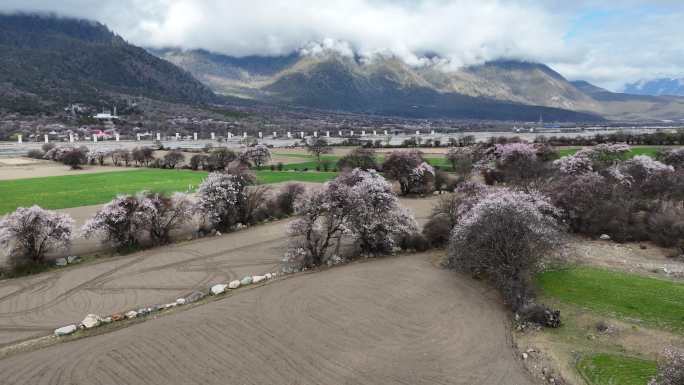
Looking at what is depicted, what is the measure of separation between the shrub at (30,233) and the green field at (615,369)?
3775 cm

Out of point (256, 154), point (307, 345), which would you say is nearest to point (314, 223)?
point (307, 345)

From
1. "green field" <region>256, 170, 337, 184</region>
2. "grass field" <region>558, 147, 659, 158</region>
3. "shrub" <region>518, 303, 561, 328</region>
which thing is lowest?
"shrub" <region>518, 303, 561, 328</region>

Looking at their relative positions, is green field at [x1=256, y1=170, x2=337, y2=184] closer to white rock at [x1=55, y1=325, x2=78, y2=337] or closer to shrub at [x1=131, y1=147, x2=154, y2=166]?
shrub at [x1=131, y1=147, x2=154, y2=166]

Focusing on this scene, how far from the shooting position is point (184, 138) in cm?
19688

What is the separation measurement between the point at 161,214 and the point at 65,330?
61.5 ft

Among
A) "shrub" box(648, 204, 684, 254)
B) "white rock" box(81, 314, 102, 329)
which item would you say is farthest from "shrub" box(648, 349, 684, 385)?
"white rock" box(81, 314, 102, 329)

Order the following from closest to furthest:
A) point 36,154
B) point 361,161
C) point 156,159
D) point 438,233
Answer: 1. point 438,233
2. point 361,161
3. point 156,159
4. point 36,154

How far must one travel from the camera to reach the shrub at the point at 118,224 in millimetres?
39438

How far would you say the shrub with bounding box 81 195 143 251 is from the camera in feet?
129

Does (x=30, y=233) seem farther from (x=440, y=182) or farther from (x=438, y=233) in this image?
(x=440, y=182)

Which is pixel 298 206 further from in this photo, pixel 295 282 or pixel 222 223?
pixel 222 223

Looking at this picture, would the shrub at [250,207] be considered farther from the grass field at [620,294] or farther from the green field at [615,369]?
the green field at [615,369]

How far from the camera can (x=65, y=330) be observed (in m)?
24.7

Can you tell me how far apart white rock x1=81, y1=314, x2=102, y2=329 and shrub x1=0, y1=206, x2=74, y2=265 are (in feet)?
44.3
